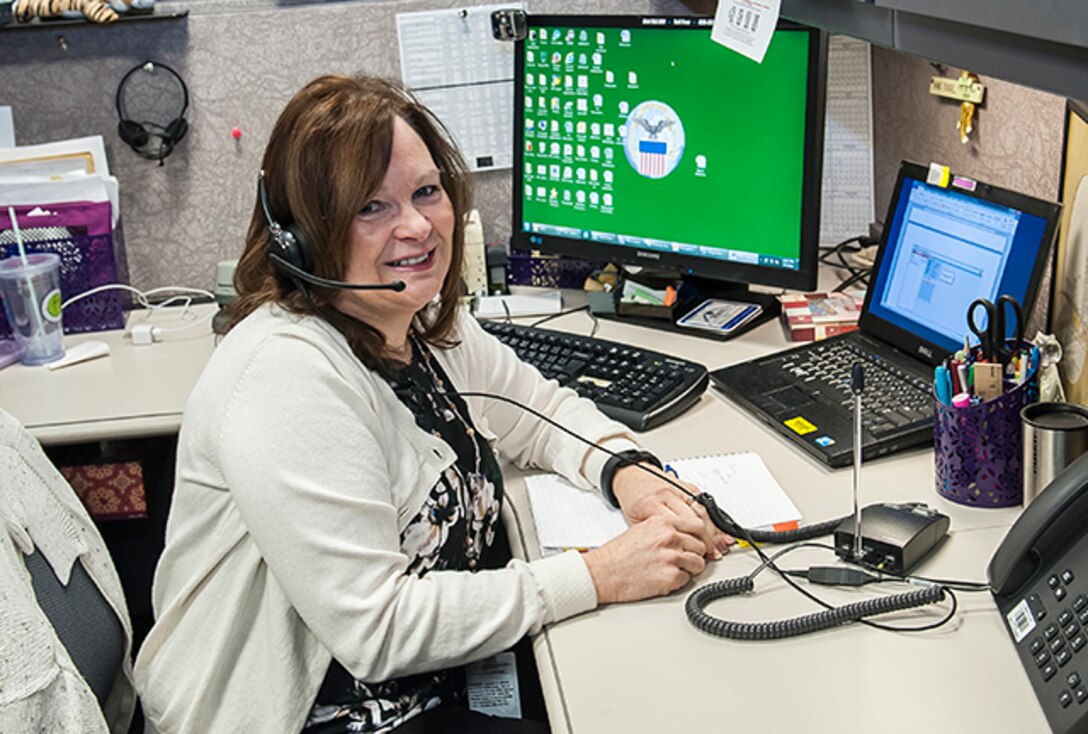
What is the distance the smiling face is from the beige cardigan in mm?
72

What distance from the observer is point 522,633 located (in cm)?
110

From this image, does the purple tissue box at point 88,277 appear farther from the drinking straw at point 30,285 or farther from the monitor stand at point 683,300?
the monitor stand at point 683,300

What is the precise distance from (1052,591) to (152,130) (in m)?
1.56

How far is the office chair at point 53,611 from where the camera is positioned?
0.99m

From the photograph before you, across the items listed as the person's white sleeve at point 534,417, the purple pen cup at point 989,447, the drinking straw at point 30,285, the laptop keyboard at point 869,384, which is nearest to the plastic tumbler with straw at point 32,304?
the drinking straw at point 30,285

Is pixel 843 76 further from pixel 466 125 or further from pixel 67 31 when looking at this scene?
pixel 67 31

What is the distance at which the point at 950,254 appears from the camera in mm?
1480

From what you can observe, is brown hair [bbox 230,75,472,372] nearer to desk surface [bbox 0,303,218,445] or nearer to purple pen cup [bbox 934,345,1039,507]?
desk surface [bbox 0,303,218,445]

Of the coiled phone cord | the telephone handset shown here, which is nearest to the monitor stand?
the coiled phone cord

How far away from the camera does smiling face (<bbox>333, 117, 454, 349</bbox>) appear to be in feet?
4.02

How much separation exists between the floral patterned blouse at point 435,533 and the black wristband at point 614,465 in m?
0.12

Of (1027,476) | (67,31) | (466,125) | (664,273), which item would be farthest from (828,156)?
(67,31)

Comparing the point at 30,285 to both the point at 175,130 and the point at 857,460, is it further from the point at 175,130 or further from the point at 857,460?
the point at 857,460

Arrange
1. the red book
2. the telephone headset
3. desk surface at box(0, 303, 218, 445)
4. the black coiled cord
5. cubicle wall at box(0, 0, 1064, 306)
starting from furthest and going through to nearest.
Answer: cubicle wall at box(0, 0, 1064, 306) < the red book < desk surface at box(0, 303, 218, 445) < the telephone headset < the black coiled cord
